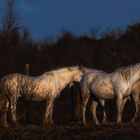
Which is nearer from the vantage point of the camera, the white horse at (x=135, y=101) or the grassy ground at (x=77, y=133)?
the grassy ground at (x=77, y=133)

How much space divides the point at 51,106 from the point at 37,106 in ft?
7.74

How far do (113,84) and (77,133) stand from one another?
135 inches

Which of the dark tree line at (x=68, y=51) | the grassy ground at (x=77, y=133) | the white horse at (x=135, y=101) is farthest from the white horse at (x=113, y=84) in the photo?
the dark tree line at (x=68, y=51)

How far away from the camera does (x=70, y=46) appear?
4266 centimetres

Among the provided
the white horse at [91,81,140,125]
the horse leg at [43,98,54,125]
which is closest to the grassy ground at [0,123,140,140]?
the horse leg at [43,98,54,125]

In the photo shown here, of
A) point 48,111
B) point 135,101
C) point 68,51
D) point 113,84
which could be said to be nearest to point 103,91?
point 113,84

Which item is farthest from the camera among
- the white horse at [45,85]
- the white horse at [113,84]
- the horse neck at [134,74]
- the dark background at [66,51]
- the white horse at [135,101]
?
the dark background at [66,51]

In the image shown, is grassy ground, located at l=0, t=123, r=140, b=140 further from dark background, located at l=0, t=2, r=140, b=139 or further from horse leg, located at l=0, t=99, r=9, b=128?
dark background, located at l=0, t=2, r=140, b=139

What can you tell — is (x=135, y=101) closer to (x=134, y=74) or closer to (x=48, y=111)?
(x=134, y=74)

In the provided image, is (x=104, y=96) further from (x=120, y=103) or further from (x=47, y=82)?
(x=47, y=82)

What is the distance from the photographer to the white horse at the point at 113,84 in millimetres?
15227

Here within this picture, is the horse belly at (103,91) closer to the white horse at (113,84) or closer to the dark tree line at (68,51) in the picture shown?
the white horse at (113,84)

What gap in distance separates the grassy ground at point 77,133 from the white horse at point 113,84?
1.67 metres

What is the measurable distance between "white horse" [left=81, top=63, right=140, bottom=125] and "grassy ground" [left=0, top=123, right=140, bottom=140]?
1.67 m
